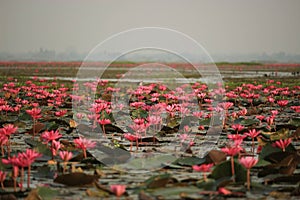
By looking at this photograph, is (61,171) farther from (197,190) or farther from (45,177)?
(197,190)

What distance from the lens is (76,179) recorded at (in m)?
3.41

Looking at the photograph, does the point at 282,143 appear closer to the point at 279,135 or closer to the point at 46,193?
the point at 279,135

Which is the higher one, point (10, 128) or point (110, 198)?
point (10, 128)

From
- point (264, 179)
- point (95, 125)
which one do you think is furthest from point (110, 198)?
point (95, 125)

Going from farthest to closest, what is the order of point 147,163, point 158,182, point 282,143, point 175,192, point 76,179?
1. point 147,163
2. point 282,143
3. point 76,179
4. point 158,182
5. point 175,192

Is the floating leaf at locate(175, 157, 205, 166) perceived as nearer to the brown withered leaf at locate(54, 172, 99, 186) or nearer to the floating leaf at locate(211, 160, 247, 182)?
the floating leaf at locate(211, 160, 247, 182)

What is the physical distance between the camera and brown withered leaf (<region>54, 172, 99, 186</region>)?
3.40 m

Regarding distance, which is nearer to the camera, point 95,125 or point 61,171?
point 61,171

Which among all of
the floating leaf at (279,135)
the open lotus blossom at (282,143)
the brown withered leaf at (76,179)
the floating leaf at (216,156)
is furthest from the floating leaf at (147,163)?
the floating leaf at (279,135)

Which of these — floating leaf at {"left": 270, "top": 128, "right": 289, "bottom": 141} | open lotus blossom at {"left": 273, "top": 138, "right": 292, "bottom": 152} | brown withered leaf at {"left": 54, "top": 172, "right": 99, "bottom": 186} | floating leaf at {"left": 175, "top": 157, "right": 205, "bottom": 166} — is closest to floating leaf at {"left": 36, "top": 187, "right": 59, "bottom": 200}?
brown withered leaf at {"left": 54, "top": 172, "right": 99, "bottom": 186}

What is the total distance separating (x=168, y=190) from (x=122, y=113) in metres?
4.82

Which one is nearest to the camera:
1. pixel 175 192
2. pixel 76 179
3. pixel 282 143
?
pixel 175 192

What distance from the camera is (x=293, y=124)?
6195 millimetres

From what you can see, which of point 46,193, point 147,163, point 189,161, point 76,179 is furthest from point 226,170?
point 46,193
